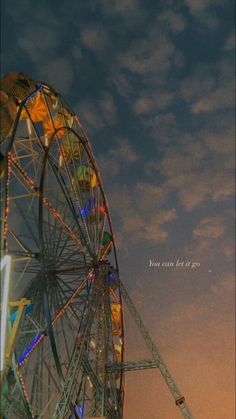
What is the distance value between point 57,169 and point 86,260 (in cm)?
361

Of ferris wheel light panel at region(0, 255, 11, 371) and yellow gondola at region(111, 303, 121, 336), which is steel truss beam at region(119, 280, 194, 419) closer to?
yellow gondola at region(111, 303, 121, 336)

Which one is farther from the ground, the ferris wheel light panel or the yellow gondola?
the yellow gondola

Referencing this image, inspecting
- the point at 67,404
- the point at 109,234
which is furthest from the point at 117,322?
the point at 67,404

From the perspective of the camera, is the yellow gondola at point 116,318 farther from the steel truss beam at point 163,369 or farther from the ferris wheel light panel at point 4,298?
the ferris wheel light panel at point 4,298

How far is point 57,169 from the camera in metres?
15.2

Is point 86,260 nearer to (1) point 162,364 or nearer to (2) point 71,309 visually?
(2) point 71,309

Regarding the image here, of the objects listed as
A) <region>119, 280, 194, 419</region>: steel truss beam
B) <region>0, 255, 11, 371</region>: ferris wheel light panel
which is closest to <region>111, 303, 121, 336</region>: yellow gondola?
<region>119, 280, 194, 419</region>: steel truss beam

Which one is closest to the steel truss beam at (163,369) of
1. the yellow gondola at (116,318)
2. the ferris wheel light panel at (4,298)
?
Answer: the yellow gondola at (116,318)

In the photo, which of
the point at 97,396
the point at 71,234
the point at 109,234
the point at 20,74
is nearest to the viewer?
the point at 20,74

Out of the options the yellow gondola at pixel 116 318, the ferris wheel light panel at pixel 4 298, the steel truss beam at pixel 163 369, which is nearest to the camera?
the ferris wheel light panel at pixel 4 298

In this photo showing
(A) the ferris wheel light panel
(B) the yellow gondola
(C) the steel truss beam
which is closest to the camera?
(A) the ferris wheel light panel

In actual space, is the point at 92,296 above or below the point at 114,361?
above

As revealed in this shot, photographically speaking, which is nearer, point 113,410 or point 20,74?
point 20,74

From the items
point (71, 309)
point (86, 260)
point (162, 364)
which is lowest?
point (162, 364)
